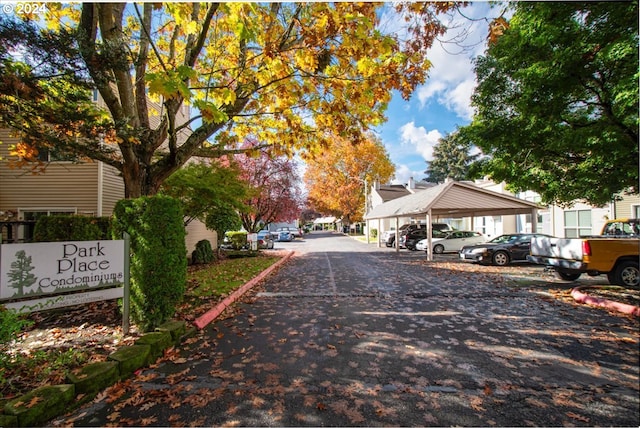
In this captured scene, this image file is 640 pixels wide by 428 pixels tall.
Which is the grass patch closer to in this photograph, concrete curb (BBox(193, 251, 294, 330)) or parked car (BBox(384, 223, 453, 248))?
concrete curb (BBox(193, 251, 294, 330))

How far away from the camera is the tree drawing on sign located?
13.1 ft

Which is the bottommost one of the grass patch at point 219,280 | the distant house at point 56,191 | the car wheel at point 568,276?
the grass patch at point 219,280

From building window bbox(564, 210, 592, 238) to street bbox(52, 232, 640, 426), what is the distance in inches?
635

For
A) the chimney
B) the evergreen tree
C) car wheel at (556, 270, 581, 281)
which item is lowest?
car wheel at (556, 270, 581, 281)

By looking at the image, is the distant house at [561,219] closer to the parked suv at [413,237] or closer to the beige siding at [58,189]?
the parked suv at [413,237]

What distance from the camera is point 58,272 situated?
173 inches

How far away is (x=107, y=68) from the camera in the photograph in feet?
18.5

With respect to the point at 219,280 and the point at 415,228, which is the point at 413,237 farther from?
the point at 219,280

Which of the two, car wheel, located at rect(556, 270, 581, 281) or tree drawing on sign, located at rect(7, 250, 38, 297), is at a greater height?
tree drawing on sign, located at rect(7, 250, 38, 297)

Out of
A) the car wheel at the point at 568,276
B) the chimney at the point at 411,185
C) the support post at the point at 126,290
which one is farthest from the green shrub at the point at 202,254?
the chimney at the point at 411,185

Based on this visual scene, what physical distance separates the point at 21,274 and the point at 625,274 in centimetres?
1208

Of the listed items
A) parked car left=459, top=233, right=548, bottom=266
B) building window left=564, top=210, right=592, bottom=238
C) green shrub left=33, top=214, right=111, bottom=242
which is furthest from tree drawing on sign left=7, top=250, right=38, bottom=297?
building window left=564, top=210, right=592, bottom=238

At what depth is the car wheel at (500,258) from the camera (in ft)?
44.3

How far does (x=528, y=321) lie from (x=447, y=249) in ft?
48.0
